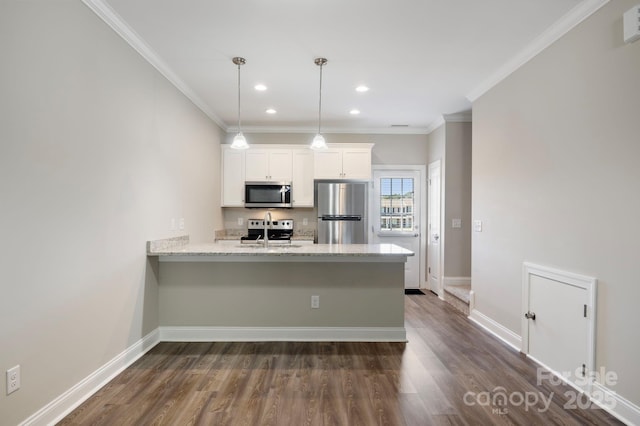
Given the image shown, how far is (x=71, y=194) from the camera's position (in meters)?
2.02

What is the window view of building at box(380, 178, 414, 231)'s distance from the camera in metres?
5.50

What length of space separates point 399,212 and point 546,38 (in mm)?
3289

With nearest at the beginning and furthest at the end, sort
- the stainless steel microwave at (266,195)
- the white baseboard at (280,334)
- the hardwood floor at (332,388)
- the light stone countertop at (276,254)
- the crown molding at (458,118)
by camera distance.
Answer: the hardwood floor at (332,388) < the light stone countertop at (276,254) < the white baseboard at (280,334) < the crown molding at (458,118) < the stainless steel microwave at (266,195)

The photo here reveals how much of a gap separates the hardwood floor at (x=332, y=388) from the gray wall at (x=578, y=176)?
55 centimetres

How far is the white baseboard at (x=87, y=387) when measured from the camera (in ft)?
6.08

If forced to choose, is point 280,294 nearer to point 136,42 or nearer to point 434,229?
point 136,42

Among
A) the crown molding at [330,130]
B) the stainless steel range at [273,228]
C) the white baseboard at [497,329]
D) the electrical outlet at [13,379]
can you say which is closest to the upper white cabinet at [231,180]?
the stainless steel range at [273,228]

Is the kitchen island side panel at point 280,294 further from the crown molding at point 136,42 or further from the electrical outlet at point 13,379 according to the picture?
the crown molding at point 136,42

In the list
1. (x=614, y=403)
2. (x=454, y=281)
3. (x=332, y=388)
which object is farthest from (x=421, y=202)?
(x=332, y=388)

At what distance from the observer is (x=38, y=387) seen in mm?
1814

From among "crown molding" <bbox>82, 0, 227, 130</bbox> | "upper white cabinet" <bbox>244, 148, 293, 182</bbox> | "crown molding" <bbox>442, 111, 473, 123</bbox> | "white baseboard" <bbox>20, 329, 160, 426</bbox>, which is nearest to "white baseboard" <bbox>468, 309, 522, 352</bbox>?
"crown molding" <bbox>442, 111, 473, 123</bbox>

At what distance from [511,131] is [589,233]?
128 centimetres

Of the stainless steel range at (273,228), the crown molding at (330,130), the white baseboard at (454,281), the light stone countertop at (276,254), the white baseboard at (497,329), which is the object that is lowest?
the white baseboard at (497,329)

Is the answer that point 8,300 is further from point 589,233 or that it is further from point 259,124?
point 259,124
